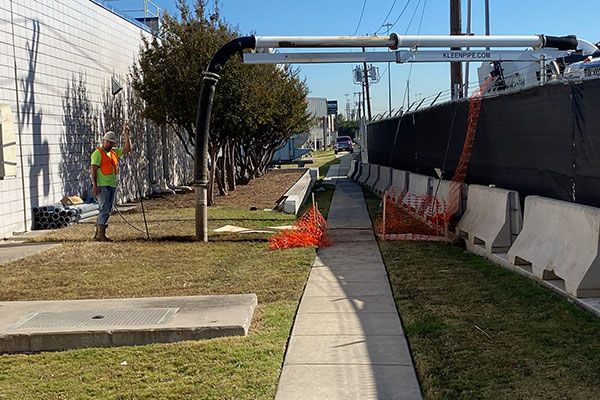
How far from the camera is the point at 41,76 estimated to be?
1361 centimetres

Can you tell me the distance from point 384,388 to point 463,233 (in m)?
6.07

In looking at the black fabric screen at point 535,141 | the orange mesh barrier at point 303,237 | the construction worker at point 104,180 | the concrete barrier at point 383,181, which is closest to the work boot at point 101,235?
the construction worker at point 104,180

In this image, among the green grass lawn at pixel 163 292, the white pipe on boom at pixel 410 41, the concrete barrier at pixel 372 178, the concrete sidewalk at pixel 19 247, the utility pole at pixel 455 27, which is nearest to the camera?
the green grass lawn at pixel 163 292

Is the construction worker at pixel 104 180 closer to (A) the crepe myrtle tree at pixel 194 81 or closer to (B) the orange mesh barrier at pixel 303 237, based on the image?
(B) the orange mesh barrier at pixel 303 237

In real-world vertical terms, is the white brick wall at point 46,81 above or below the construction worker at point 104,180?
above

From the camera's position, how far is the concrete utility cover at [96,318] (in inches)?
225

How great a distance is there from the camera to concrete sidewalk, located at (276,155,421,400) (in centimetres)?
445

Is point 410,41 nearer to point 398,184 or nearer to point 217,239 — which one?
point 217,239

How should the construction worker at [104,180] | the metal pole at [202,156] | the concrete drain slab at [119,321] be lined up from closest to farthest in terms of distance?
the concrete drain slab at [119,321]
the construction worker at [104,180]
the metal pole at [202,156]

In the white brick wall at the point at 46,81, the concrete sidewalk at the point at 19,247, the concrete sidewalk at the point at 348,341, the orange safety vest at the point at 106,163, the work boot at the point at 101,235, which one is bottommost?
the concrete sidewalk at the point at 348,341

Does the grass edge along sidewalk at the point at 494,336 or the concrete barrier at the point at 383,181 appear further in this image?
the concrete barrier at the point at 383,181

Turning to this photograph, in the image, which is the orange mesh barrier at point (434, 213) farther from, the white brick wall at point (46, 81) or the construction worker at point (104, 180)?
the white brick wall at point (46, 81)

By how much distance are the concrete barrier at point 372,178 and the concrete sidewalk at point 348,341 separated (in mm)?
13661

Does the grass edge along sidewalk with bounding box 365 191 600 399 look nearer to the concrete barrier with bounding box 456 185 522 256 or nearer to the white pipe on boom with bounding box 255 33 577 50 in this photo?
the concrete barrier with bounding box 456 185 522 256
